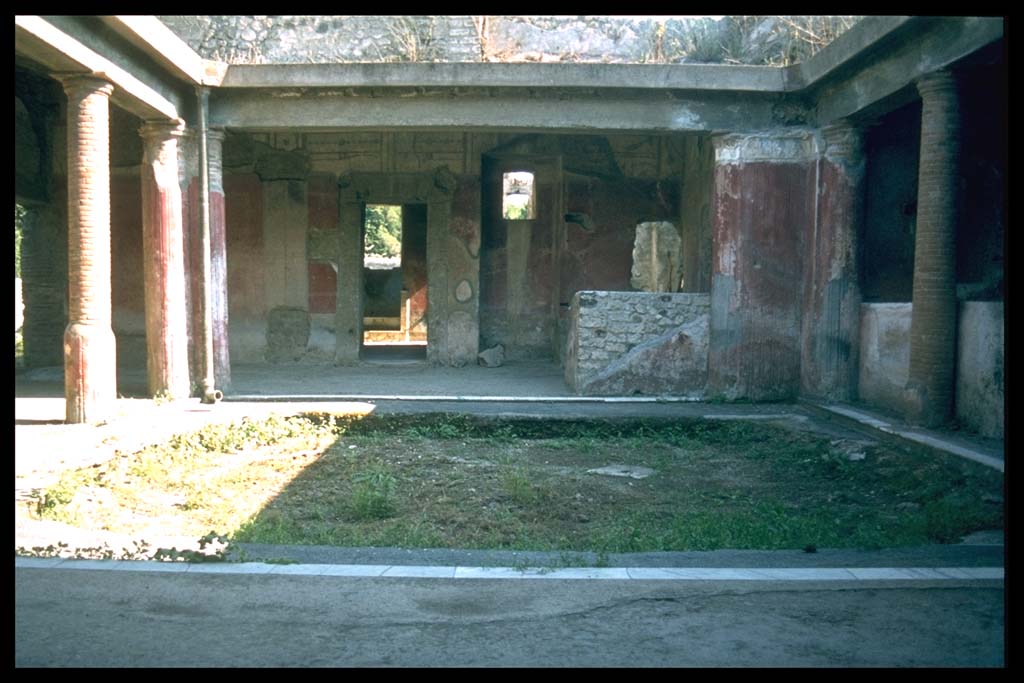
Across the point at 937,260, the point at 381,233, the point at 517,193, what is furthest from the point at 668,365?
the point at 381,233

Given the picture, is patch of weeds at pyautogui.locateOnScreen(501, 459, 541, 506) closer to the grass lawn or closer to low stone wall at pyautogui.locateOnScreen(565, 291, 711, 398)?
the grass lawn

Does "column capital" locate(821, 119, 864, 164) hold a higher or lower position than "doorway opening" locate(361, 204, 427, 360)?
higher

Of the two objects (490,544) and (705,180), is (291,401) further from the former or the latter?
(705,180)

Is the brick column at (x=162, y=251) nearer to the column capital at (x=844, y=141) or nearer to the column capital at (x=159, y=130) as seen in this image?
the column capital at (x=159, y=130)

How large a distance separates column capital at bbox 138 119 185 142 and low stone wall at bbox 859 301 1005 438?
700 centimetres

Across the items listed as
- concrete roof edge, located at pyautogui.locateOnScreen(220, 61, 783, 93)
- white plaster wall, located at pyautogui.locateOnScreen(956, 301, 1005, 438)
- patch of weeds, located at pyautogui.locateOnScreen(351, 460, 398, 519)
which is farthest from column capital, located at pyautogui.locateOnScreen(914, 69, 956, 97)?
patch of weeds, located at pyautogui.locateOnScreen(351, 460, 398, 519)

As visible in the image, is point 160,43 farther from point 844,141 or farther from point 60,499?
point 844,141

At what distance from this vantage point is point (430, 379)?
1035cm

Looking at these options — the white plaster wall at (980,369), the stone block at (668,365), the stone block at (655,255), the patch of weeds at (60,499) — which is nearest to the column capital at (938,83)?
the white plaster wall at (980,369)

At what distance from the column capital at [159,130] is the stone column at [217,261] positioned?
15.5 inches

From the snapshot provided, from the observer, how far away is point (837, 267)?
807 cm

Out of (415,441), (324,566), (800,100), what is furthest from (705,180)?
(324,566)

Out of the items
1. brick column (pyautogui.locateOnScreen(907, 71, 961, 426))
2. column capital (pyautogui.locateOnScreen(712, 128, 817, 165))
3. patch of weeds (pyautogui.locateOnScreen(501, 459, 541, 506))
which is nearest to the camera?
patch of weeds (pyautogui.locateOnScreen(501, 459, 541, 506))

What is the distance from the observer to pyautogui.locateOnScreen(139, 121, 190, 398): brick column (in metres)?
7.93
